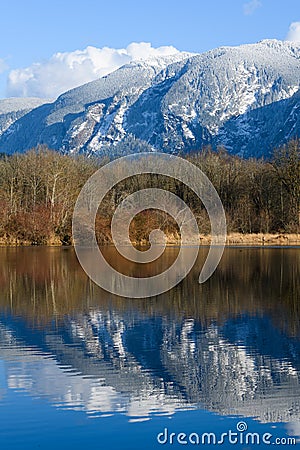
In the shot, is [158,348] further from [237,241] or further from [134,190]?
[134,190]

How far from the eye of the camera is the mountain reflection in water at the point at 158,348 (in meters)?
11.0

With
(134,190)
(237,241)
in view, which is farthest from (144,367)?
(134,190)

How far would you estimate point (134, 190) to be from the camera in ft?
222

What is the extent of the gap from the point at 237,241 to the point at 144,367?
50257mm

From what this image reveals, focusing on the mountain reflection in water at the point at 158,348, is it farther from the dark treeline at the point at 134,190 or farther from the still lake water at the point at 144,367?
the dark treeline at the point at 134,190

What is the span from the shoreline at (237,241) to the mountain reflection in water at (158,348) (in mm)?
33499

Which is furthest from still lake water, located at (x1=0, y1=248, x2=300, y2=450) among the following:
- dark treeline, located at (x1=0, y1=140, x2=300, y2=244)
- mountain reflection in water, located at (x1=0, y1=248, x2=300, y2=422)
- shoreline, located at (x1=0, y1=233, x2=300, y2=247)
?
shoreline, located at (x1=0, y1=233, x2=300, y2=247)

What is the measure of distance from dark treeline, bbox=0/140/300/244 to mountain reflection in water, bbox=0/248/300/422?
33.1 meters

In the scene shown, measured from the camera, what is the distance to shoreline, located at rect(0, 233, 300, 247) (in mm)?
61056

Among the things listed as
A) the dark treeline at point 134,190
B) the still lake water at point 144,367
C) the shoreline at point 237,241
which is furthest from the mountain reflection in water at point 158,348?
the shoreline at point 237,241

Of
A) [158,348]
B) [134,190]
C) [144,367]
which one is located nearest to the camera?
[144,367]

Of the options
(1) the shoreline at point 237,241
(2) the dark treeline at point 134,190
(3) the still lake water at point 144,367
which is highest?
(2) the dark treeline at point 134,190

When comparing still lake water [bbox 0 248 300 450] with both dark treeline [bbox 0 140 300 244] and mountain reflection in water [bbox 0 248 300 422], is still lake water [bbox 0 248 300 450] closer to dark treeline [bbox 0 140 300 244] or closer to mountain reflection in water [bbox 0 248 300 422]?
mountain reflection in water [bbox 0 248 300 422]

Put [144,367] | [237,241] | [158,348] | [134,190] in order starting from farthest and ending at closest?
1. [134,190]
2. [237,241]
3. [158,348]
4. [144,367]
